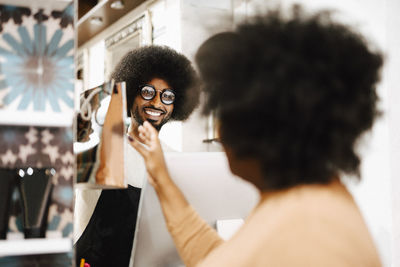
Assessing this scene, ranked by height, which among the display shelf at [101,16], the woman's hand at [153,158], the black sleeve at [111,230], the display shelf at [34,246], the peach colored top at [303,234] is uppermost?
the display shelf at [101,16]

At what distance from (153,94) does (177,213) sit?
1040 millimetres

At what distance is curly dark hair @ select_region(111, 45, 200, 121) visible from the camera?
7.72 feet

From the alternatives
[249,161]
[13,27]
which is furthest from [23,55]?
[249,161]

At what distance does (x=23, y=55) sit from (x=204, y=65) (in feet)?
1.45

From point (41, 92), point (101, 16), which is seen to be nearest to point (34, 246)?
point (41, 92)

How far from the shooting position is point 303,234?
30.8 inches

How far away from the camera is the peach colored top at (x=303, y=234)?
0.78 m

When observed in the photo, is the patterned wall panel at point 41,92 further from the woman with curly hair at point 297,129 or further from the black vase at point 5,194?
the woman with curly hair at point 297,129

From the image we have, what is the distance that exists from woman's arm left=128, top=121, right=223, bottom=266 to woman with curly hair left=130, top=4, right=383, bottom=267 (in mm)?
262

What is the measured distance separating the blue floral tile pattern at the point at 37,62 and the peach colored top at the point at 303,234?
52 centimetres

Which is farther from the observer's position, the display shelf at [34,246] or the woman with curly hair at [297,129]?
the display shelf at [34,246]

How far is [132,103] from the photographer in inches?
84.2

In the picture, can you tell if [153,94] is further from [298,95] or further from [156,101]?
[298,95]

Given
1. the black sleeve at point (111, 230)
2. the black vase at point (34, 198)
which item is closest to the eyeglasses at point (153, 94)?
the black sleeve at point (111, 230)
